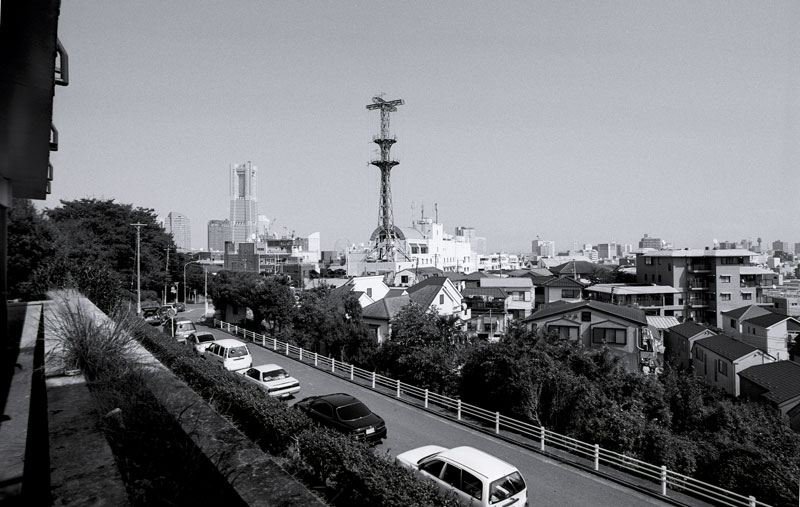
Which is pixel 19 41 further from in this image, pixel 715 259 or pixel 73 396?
pixel 715 259

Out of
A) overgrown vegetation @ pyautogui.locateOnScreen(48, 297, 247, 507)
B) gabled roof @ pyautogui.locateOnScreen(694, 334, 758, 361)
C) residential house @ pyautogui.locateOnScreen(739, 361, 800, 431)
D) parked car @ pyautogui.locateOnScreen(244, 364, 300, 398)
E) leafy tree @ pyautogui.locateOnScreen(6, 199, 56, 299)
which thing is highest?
leafy tree @ pyautogui.locateOnScreen(6, 199, 56, 299)

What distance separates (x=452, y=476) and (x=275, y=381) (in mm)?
8352

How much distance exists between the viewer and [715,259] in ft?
162

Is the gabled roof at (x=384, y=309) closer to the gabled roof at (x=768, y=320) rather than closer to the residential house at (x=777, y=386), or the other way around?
the residential house at (x=777, y=386)

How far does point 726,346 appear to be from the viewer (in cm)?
2778

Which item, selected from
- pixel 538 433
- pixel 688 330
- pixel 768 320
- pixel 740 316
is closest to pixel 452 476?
pixel 538 433

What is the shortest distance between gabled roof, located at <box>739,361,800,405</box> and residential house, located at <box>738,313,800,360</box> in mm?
11655

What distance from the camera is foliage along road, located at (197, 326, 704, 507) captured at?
358 inches

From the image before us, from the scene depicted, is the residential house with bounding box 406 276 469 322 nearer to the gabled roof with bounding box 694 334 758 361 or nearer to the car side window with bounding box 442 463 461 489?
the gabled roof with bounding box 694 334 758 361

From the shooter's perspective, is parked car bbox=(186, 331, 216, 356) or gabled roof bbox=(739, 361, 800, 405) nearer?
parked car bbox=(186, 331, 216, 356)

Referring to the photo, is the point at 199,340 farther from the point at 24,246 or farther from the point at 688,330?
the point at 688,330

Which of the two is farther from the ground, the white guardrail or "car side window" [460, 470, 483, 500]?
"car side window" [460, 470, 483, 500]

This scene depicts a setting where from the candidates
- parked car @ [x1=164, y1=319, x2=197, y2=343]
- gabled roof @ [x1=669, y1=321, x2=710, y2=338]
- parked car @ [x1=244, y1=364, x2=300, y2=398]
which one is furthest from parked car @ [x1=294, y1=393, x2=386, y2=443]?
gabled roof @ [x1=669, y1=321, x2=710, y2=338]

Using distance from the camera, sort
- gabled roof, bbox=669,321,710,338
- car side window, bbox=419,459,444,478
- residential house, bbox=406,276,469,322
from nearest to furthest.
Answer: car side window, bbox=419,459,444,478, residential house, bbox=406,276,469,322, gabled roof, bbox=669,321,710,338
